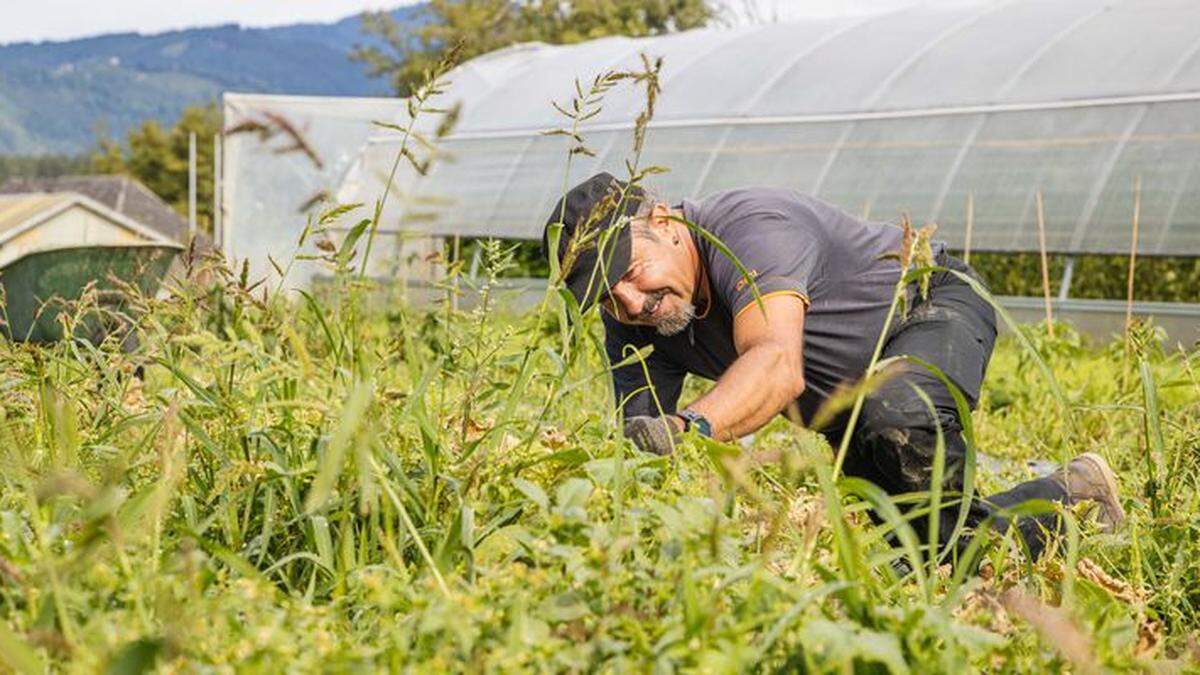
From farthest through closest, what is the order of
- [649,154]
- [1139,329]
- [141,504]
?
[649,154] < [1139,329] < [141,504]

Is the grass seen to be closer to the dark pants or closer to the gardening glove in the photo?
the gardening glove

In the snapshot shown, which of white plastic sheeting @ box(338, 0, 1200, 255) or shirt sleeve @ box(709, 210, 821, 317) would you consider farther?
white plastic sheeting @ box(338, 0, 1200, 255)

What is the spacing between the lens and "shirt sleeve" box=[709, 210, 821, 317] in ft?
11.2

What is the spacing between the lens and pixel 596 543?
1799mm

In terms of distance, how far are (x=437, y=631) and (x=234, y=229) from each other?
14907mm

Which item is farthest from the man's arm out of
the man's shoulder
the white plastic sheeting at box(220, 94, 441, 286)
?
the white plastic sheeting at box(220, 94, 441, 286)

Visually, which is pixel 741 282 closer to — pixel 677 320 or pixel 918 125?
pixel 677 320

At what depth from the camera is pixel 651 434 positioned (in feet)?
9.10

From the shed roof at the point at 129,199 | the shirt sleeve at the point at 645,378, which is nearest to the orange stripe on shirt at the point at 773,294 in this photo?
the shirt sleeve at the point at 645,378

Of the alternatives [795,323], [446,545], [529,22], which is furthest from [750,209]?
[529,22]

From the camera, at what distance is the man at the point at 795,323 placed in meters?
3.33

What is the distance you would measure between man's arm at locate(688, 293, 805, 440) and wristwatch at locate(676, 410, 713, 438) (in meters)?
0.01

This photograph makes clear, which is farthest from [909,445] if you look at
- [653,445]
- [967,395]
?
[653,445]

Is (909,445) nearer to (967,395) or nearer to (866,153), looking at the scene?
(967,395)
